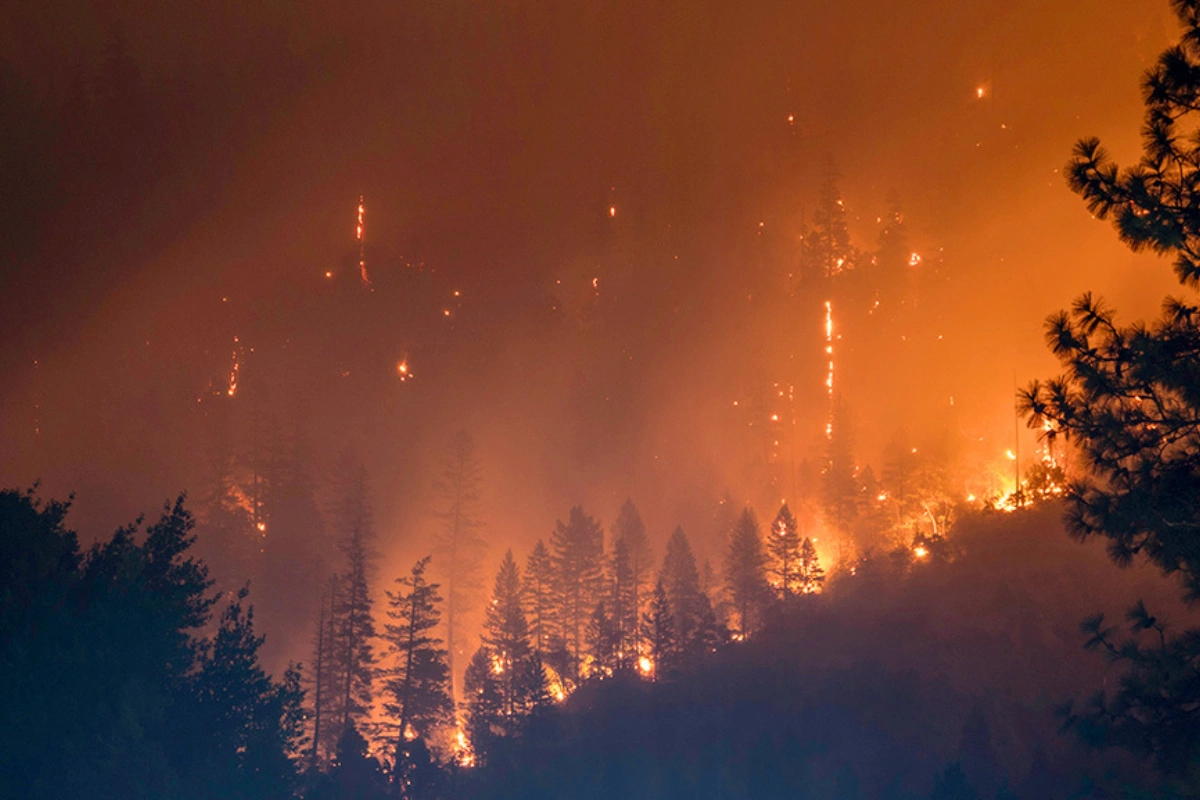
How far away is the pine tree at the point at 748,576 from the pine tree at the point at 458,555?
2656 centimetres

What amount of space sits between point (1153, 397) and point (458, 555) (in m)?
66.1

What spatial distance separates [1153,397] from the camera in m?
9.75

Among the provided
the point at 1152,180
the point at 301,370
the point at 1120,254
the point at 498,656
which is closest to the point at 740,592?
the point at 498,656

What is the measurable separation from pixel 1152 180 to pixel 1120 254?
74279 mm

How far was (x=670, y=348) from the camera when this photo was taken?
12075 cm

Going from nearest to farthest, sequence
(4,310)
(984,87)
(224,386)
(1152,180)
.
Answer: (1152,180) → (984,87) → (224,386) → (4,310)

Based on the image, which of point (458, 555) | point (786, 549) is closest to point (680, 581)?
point (786, 549)

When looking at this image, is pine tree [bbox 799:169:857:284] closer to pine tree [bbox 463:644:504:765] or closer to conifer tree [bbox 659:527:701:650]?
conifer tree [bbox 659:527:701:650]

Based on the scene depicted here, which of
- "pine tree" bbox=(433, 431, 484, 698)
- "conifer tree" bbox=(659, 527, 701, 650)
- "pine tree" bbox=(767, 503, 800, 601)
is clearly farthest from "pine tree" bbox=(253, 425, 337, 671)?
"pine tree" bbox=(767, 503, 800, 601)

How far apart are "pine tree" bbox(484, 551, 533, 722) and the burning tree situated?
2837 cm

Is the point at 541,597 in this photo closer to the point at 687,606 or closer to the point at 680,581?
the point at 680,581

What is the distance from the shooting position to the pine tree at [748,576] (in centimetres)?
4481

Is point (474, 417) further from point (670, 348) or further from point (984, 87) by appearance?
point (984, 87)

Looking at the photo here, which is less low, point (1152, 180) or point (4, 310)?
point (4, 310)
